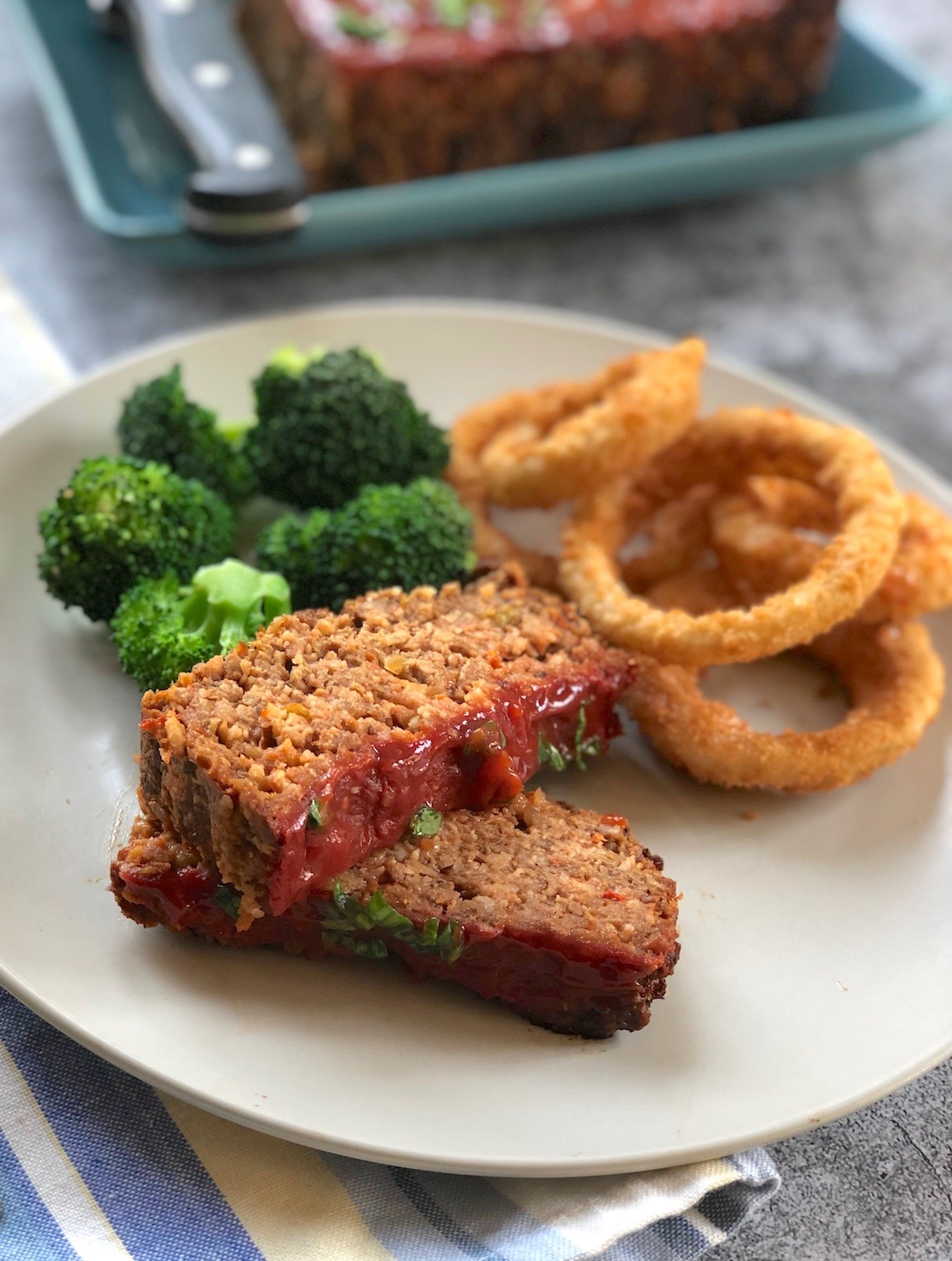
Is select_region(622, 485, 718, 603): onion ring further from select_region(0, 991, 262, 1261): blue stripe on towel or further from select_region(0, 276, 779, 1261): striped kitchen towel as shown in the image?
select_region(0, 991, 262, 1261): blue stripe on towel

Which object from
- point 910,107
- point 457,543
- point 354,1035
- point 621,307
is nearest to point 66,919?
point 354,1035

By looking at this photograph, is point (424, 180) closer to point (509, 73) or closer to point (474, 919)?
point (509, 73)

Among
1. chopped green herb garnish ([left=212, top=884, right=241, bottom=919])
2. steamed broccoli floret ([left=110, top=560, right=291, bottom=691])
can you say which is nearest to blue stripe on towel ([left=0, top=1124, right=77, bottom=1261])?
chopped green herb garnish ([left=212, top=884, right=241, bottom=919])

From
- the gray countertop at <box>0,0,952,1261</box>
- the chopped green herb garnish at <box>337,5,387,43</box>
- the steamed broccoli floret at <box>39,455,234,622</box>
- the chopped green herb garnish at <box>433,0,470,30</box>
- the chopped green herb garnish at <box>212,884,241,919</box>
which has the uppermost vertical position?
the chopped green herb garnish at <box>337,5,387,43</box>

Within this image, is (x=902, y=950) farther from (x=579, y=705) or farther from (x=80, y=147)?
(x=80, y=147)

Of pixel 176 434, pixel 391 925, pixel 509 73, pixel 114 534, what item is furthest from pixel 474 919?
pixel 509 73

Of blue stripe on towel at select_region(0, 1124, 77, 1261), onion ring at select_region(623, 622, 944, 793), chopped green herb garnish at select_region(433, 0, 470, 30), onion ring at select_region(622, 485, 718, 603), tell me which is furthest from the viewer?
chopped green herb garnish at select_region(433, 0, 470, 30)
